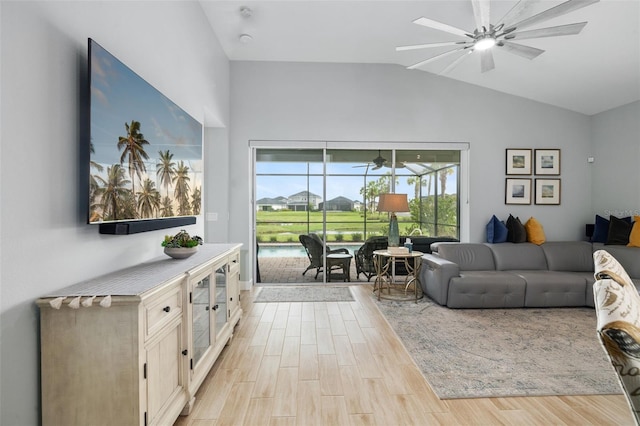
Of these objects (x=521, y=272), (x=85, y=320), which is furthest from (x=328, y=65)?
(x=85, y=320)

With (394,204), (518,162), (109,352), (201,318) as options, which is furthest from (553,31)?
(109,352)

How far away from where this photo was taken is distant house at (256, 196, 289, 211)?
A: 512cm

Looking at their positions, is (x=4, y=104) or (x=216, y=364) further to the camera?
(x=216, y=364)

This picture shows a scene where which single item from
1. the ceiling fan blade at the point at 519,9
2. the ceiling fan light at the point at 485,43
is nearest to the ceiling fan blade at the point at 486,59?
the ceiling fan light at the point at 485,43

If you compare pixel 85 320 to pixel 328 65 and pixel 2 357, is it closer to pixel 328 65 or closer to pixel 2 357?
pixel 2 357

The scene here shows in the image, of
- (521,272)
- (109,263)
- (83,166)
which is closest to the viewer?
(83,166)

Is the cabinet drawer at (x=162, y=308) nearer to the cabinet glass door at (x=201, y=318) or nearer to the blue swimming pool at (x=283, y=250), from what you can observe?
the cabinet glass door at (x=201, y=318)

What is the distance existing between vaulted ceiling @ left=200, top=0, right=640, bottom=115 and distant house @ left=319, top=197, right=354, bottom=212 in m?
2.18

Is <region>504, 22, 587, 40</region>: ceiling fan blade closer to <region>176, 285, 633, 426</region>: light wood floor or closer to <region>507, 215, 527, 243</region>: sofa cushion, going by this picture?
<region>176, 285, 633, 426</region>: light wood floor

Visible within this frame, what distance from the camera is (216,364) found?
2.58m

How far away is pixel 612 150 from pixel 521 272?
95.4 inches

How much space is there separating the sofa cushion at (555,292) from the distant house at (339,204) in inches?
103

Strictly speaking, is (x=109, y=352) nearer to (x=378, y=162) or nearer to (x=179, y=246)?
(x=179, y=246)

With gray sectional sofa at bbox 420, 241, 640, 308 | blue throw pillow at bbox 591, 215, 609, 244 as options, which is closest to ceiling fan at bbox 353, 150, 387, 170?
gray sectional sofa at bbox 420, 241, 640, 308
